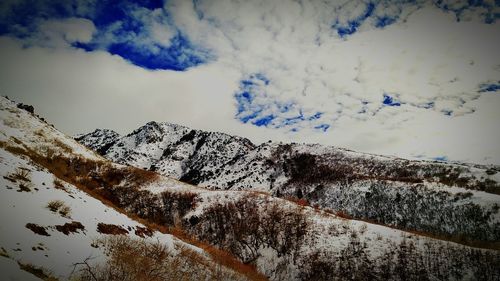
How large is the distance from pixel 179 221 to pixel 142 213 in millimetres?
6119

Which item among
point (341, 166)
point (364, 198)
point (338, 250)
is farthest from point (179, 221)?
point (341, 166)

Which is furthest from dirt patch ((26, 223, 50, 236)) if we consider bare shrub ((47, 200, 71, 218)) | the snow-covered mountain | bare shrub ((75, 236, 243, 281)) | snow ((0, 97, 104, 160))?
the snow-covered mountain

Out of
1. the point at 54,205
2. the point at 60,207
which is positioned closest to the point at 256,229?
the point at 60,207

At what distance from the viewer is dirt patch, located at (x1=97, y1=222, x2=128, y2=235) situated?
15.0 m

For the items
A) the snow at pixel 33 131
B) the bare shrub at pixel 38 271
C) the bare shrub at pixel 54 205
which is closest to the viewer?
the bare shrub at pixel 38 271

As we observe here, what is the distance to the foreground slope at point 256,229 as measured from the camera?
25.6 m

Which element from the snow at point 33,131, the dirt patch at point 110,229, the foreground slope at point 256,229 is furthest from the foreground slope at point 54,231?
the snow at point 33,131

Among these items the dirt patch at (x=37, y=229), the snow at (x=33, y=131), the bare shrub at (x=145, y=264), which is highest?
the snow at (x=33, y=131)

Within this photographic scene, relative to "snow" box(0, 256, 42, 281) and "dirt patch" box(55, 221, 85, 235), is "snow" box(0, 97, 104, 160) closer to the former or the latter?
"dirt patch" box(55, 221, 85, 235)

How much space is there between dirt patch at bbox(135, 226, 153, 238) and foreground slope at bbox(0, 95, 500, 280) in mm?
3133

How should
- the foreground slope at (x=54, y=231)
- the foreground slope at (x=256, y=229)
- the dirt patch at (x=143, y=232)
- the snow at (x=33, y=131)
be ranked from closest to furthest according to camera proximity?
the foreground slope at (x=54, y=231), the dirt patch at (x=143, y=232), the foreground slope at (x=256, y=229), the snow at (x=33, y=131)

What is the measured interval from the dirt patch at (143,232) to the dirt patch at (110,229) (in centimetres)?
135

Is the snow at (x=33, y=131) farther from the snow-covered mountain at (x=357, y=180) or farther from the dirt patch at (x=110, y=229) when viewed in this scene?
the snow-covered mountain at (x=357, y=180)

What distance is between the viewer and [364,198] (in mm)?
54500
